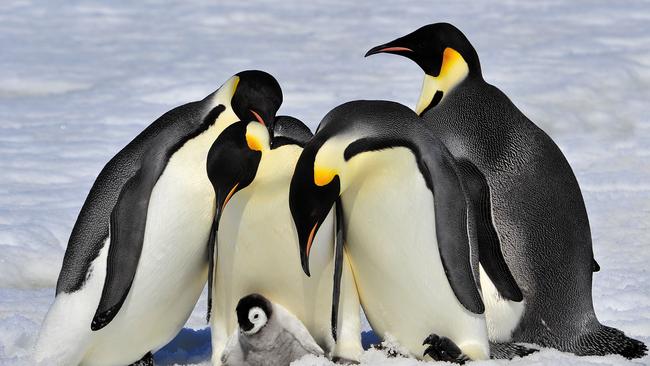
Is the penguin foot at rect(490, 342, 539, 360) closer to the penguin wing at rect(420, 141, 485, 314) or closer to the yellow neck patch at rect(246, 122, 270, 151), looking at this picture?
the penguin wing at rect(420, 141, 485, 314)

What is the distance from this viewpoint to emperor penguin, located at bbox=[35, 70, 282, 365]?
2.86 metres

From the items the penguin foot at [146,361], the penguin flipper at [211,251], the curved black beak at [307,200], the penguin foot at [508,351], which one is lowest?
the penguin foot at [508,351]

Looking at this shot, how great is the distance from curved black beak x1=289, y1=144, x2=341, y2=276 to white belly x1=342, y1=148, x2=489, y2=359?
12cm

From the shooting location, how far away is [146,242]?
9.43 ft

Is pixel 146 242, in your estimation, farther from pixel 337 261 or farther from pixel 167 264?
pixel 337 261

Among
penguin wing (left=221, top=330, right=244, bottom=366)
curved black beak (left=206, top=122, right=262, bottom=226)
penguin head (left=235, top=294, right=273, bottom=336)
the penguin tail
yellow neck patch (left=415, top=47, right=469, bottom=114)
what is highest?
yellow neck patch (left=415, top=47, right=469, bottom=114)

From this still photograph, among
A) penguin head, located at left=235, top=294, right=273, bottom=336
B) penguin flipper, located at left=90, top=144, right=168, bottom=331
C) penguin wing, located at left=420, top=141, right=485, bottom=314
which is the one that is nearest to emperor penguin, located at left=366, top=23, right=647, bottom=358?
penguin wing, located at left=420, top=141, right=485, bottom=314

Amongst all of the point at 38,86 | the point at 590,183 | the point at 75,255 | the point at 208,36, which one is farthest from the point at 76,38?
the point at 75,255

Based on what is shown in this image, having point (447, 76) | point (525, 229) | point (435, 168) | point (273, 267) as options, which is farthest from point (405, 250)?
point (447, 76)

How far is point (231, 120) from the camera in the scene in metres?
2.94

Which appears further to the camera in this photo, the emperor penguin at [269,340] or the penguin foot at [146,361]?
the penguin foot at [146,361]

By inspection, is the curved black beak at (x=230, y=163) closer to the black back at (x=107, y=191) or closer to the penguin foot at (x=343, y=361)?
the black back at (x=107, y=191)

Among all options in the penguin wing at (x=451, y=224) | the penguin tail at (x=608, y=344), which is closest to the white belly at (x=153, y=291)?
the penguin wing at (x=451, y=224)

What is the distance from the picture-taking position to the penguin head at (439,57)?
11.0 ft
